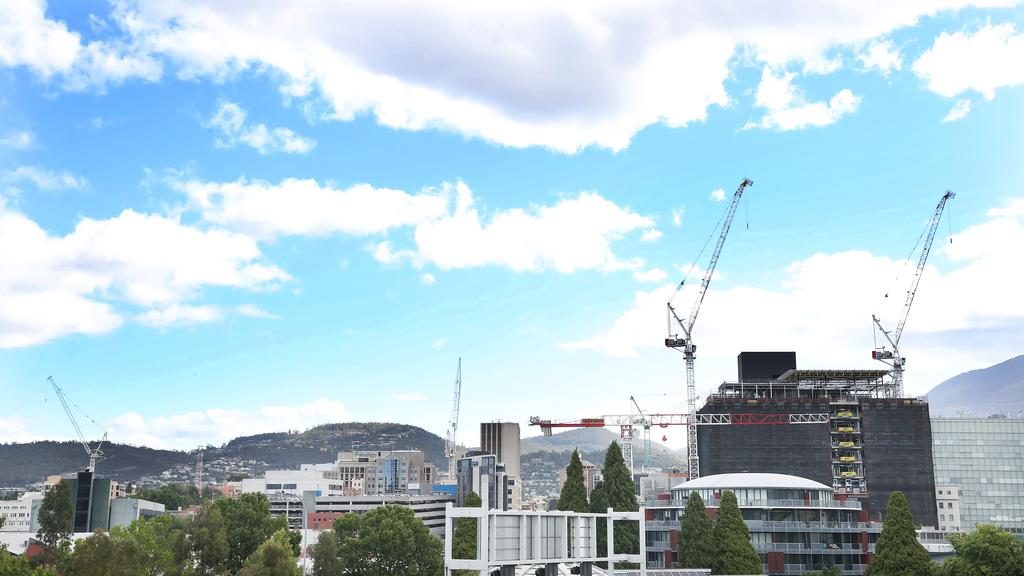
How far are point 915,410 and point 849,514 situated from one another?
285ft

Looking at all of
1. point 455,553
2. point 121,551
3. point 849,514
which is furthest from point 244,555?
point 849,514

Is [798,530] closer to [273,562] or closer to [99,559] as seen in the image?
[273,562]

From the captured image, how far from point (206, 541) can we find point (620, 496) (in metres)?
54.7

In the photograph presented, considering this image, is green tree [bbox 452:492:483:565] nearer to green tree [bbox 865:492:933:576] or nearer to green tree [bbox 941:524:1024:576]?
green tree [bbox 865:492:933:576]

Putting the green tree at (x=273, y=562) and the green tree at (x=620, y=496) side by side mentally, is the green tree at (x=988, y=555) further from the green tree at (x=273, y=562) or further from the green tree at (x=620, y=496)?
the green tree at (x=273, y=562)

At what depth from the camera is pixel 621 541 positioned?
117250 millimetres

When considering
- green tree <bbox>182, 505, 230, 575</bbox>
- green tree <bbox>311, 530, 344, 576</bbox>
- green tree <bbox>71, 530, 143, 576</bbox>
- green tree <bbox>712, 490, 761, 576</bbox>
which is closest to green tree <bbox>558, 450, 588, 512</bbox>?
green tree <bbox>712, 490, 761, 576</bbox>

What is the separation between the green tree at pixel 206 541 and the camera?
8819 centimetres

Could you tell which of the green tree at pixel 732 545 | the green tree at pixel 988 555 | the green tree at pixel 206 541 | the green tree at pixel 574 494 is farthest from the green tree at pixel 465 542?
the green tree at pixel 988 555

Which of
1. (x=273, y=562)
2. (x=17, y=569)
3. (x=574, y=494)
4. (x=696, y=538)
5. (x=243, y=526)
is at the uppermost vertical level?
(x=574, y=494)

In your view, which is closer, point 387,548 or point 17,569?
point 17,569

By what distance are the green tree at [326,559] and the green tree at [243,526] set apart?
9.00 metres

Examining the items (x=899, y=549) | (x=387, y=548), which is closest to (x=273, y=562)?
(x=387, y=548)

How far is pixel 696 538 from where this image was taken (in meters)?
102
